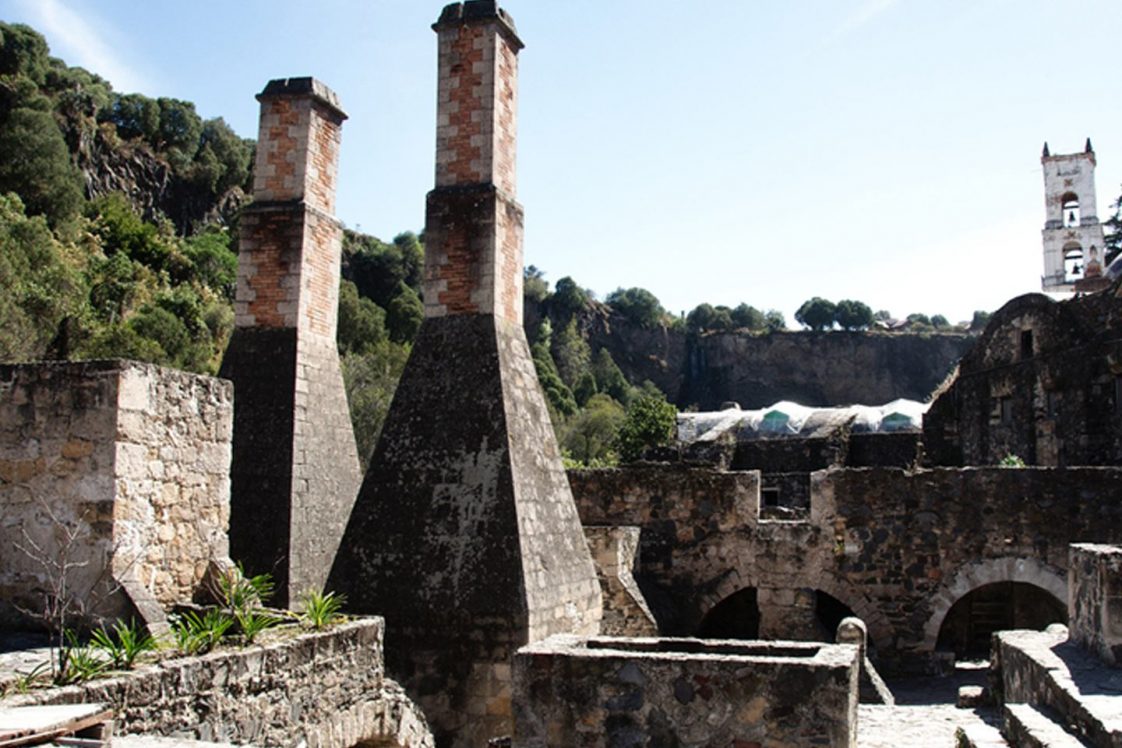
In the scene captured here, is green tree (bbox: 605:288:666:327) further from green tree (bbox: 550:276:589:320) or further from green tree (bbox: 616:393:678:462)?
green tree (bbox: 616:393:678:462)

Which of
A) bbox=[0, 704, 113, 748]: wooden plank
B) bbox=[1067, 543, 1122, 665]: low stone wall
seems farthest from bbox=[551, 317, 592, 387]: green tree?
bbox=[0, 704, 113, 748]: wooden plank

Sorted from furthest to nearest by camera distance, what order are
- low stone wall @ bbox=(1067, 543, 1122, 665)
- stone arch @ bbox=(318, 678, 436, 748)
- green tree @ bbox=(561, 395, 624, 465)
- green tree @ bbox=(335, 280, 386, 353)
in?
green tree @ bbox=(561, 395, 624, 465), green tree @ bbox=(335, 280, 386, 353), low stone wall @ bbox=(1067, 543, 1122, 665), stone arch @ bbox=(318, 678, 436, 748)

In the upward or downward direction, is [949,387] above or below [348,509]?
above

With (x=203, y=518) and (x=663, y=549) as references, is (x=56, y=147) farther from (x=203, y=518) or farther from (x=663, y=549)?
(x=203, y=518)

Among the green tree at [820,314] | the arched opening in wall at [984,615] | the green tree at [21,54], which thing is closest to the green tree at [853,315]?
the green tree at [820,314]

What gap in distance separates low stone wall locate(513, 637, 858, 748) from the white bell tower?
44547 millimetres

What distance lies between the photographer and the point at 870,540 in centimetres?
1408

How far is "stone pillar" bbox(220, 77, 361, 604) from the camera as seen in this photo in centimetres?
1015

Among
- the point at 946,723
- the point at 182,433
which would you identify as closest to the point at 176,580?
the point at 182,433

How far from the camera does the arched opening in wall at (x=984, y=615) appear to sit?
1560cm

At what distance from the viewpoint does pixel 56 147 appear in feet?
140

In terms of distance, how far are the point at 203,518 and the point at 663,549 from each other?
8.81 m

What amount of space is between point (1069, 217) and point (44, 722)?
2014 inches

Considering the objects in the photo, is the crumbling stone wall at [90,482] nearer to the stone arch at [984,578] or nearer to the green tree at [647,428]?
the stone arch at [984,578]
